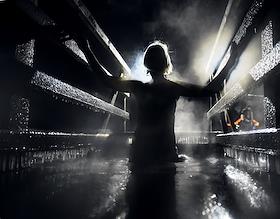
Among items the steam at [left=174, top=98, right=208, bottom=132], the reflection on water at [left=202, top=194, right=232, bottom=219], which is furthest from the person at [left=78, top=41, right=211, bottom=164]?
the steam at [left=174, top=98, right=208, bottom=132]

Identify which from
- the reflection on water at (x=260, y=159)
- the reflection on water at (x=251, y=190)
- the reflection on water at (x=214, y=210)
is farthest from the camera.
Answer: the reflection on water at (x=260, y=159)

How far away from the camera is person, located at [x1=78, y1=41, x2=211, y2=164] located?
9.68ft

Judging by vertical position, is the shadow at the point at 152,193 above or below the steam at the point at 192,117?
below

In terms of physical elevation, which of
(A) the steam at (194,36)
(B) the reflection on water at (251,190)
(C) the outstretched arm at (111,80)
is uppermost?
(A) the steam at (194,36)

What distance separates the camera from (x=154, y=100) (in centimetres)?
301

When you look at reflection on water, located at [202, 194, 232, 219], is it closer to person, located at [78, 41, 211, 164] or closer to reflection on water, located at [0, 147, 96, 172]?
person, located at [78, 41, 211, 164]

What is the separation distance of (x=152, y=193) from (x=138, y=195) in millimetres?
125

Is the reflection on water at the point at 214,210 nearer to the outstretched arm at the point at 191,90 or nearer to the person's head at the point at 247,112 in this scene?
the outstretched arm at the point at 191,90

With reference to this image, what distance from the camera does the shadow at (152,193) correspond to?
1354mm

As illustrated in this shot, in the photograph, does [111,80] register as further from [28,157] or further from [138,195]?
[138,195]

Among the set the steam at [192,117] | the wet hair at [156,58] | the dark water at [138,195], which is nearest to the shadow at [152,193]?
the dark water at [138,195]

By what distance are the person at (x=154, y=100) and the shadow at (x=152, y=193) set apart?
0.20 m

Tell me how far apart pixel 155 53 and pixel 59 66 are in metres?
2.61

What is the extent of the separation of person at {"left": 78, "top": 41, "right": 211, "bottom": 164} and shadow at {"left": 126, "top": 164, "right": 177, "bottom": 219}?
199 millimetres
